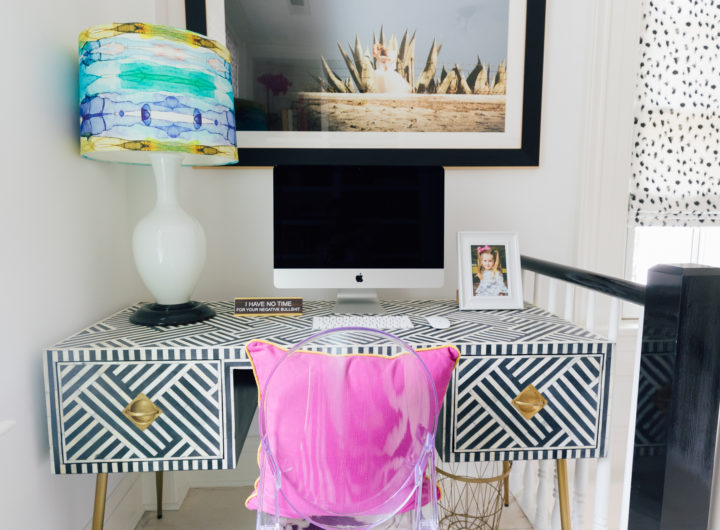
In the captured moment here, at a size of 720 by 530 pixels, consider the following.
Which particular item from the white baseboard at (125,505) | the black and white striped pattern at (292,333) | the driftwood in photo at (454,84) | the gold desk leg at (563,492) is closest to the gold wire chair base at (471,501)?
the gold desk leg at (563,492)

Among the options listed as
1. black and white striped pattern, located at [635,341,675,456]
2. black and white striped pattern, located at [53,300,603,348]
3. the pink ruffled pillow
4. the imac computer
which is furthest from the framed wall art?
the pink ruffled pillow

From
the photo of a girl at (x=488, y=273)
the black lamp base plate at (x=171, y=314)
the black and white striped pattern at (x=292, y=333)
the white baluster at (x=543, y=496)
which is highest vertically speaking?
the photo of a girl at (x=488, y=273)

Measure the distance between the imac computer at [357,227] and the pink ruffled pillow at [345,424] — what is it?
0.69m

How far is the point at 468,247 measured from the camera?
1.52 metres

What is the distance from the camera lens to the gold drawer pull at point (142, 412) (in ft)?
3.62

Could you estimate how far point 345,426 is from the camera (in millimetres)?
748

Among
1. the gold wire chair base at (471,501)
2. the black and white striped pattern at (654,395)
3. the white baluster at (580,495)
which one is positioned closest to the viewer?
the black and white striped pattern at (654,395)

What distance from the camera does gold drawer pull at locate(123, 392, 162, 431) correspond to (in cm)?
110

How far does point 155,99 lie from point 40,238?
45 cm

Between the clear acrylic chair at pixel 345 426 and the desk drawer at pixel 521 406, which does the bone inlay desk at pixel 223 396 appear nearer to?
the desk drawer at pixel 521 406

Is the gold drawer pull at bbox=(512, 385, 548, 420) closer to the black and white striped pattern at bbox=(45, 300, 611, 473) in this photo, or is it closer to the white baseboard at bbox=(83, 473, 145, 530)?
the black and white striped pattern at bbox=(45, 300, 611, 473)

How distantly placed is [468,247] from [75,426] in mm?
1222

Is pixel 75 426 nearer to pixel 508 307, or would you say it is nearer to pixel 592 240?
pixel 508 307

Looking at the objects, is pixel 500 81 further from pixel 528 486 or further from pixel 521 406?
pixel 528 486
